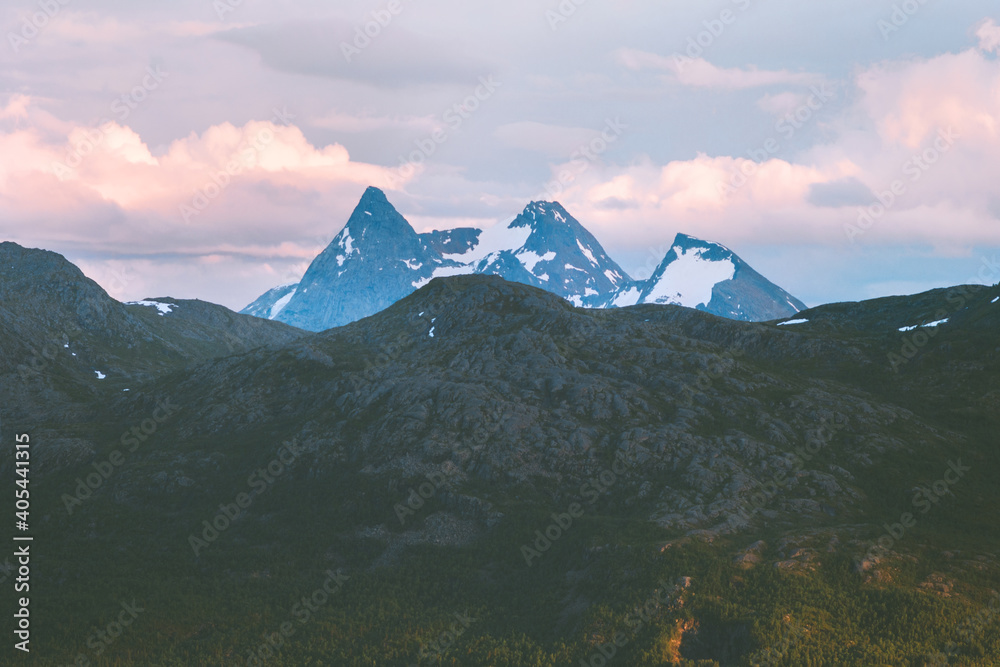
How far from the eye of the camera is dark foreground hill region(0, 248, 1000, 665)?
99188 millimetres

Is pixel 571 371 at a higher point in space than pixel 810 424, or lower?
higher

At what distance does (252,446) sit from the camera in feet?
586

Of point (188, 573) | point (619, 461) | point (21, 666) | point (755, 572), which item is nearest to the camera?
point (21, 666)

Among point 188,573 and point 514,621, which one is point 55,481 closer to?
point 188,573

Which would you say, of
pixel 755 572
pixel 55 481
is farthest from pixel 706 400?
pixel 55 481

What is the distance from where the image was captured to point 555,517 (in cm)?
13725

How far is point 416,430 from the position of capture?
6580 inches

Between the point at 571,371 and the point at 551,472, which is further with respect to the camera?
the point at 571,371

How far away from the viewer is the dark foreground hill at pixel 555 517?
99.2 metres

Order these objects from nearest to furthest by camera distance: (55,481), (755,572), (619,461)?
1. (755,572)
2. (619,461)
3. (55,481)

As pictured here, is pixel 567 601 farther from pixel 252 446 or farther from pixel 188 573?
pixel 252 446

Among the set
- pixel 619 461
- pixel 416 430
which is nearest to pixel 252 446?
pixel 416 430

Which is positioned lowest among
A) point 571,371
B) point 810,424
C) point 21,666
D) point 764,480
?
point 21,666

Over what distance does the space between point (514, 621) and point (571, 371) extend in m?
85.8
